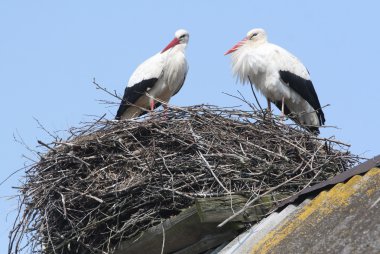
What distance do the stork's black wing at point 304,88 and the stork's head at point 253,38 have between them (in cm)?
66

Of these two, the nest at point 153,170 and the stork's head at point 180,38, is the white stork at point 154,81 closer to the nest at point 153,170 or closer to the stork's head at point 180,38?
the stork's head at point 180,38

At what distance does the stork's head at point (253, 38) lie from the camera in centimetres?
771

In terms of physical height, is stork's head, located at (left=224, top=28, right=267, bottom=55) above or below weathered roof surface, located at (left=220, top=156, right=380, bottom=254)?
above

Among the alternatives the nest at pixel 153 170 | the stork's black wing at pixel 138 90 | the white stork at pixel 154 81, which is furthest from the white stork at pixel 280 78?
the nest at pixel 153 170

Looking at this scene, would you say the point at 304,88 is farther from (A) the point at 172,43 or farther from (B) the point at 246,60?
(A) the point at 172,43

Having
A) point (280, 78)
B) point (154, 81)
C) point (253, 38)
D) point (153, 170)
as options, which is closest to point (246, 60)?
point (280, 78)

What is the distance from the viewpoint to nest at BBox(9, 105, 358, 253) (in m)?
4.14

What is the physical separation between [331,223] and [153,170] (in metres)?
2.06

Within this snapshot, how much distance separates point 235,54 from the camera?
765cm

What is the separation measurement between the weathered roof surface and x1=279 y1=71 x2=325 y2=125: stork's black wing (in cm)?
416

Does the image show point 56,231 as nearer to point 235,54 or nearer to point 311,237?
point 311,237

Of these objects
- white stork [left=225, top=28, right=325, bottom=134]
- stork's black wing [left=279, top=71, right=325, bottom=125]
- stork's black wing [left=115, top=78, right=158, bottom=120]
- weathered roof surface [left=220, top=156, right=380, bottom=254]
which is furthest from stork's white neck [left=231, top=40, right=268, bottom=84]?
weathered roof surface [left=220, top=156, right=380, bottom=254]

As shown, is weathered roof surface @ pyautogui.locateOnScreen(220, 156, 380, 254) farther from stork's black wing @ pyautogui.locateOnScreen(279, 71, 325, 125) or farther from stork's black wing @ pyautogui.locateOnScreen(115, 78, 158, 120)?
stork's black wing @ pyautogui.locateOnScreen(115, 78, 158, 120)

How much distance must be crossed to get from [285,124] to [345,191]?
255 centimetres
